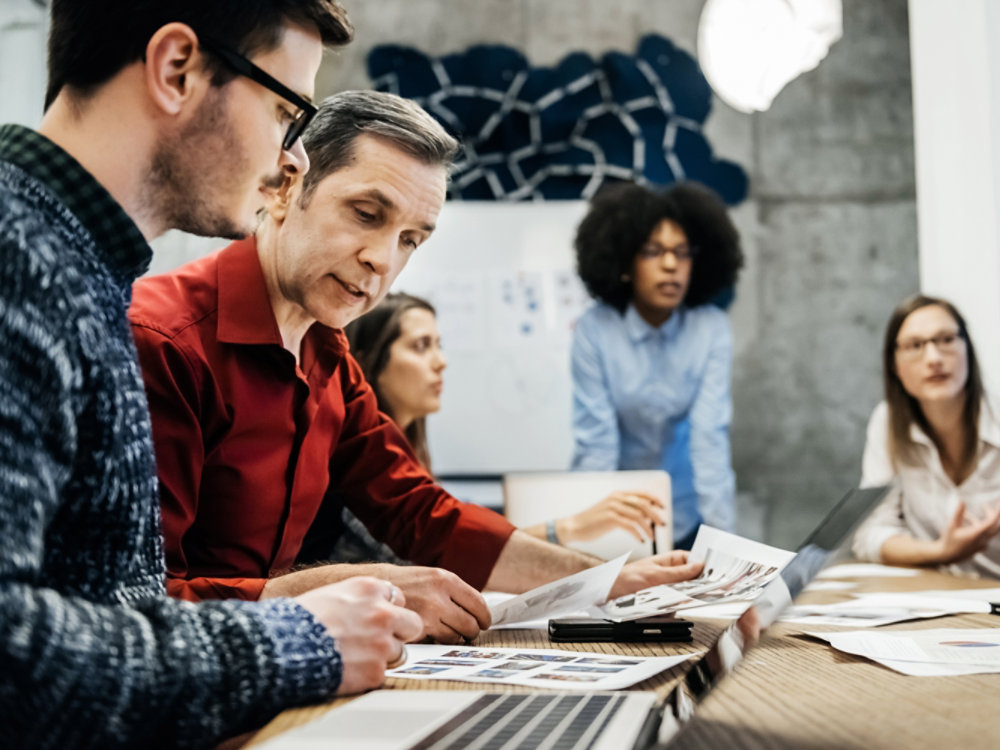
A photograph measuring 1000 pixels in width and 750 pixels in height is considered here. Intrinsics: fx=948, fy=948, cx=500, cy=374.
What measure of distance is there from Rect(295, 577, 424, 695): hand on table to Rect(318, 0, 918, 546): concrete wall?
12.5 feet

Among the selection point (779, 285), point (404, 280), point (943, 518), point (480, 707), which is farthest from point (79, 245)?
point (779, 285)

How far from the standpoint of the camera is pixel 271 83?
79 cm

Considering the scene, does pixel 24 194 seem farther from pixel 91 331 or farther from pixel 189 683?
pixel 189 683

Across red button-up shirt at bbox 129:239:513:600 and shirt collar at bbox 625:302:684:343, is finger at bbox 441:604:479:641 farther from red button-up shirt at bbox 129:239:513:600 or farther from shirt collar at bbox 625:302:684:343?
shirt collar at bbox 625:302:684:343

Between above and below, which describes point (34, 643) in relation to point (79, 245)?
below

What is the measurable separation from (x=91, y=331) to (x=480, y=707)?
1.25 ft

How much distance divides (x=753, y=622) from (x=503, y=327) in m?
3.63

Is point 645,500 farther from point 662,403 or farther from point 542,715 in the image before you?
point 662,403

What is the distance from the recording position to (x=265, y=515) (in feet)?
3.93

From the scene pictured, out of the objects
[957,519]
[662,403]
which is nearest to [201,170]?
[957,519]

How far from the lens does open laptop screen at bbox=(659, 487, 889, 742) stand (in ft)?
2.23

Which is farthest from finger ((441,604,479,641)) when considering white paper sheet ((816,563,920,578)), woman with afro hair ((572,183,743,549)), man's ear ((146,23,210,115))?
woman with afro hair ((572,183,743,549))

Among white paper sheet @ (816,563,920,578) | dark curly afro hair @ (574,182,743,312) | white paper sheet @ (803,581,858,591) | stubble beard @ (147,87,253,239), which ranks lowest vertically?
white paper sheet @ (816,563,920,578)

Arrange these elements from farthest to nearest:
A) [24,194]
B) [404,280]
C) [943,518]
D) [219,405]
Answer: [404,280]
[943,518]
[219,405]
[24,194]
